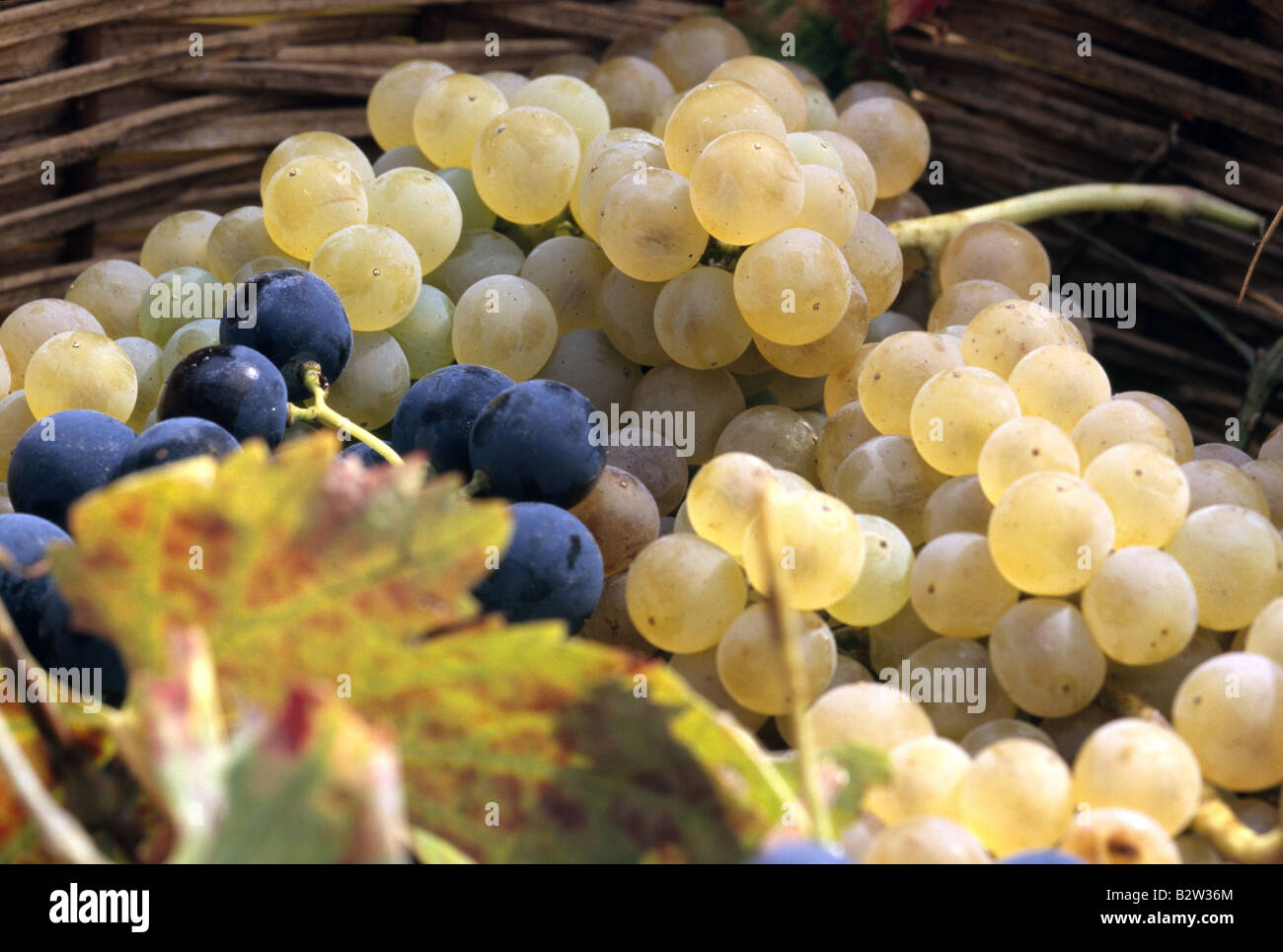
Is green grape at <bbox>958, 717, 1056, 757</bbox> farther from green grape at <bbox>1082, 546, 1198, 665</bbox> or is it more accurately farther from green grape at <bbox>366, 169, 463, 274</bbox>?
green grape at <bbox>366, 169, 463, 274</bbox>

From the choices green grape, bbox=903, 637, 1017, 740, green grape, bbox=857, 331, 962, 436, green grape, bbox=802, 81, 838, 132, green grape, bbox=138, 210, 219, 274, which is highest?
green grape, bbox=802, 81, 838, 132

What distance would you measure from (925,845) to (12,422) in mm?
594

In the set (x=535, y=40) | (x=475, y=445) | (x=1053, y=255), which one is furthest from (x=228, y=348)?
(x=1053, y=255)

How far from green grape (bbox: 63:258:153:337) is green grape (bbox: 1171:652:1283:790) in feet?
2.24

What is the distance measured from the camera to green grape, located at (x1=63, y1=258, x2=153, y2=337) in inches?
31.1

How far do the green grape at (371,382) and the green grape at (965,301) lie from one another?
35cm

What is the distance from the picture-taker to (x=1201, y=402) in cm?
97

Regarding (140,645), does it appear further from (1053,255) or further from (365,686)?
(1053,255)

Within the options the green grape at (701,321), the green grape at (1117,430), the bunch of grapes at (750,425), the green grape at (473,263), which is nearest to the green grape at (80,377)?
the bunch of grapes at (750,425)

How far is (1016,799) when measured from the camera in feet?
1.28

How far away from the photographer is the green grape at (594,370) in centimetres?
A: 75

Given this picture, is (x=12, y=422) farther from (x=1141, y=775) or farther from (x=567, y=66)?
(x=1141, y=775)

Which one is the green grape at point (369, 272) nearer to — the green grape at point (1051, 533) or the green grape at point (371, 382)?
the green grape at point (371, 382)

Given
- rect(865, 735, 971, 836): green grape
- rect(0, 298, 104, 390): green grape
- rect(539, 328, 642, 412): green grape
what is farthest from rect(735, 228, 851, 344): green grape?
rect(0, 298, 104, 390): green grape
